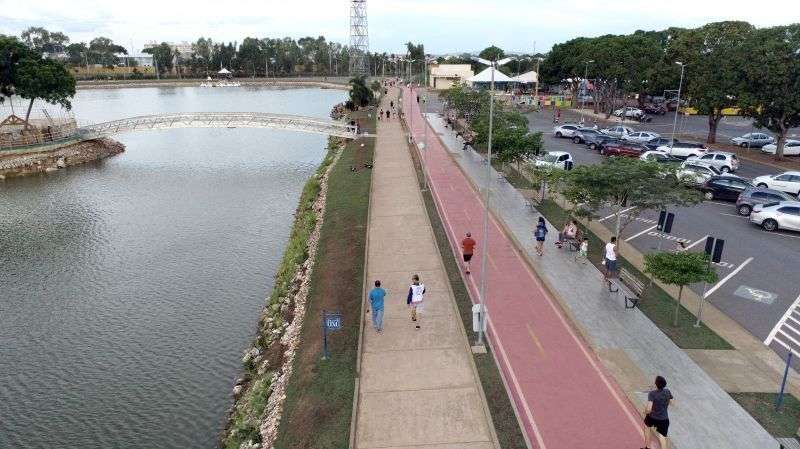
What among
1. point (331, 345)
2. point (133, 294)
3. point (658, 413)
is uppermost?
point (658, 413)

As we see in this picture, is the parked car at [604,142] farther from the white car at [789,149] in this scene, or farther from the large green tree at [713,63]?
the white car at [789,149]

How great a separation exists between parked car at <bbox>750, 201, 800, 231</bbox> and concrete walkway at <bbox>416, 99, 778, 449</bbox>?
11.2 metres

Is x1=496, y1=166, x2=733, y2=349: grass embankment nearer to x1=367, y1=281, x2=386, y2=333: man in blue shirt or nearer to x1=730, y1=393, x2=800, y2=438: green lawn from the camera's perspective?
x1=730, y1=393, x2=800, y2=438: green lawn

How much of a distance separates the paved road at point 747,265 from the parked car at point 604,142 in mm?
14304

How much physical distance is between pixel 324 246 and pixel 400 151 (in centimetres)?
2267

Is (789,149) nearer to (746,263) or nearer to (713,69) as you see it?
(713,69)

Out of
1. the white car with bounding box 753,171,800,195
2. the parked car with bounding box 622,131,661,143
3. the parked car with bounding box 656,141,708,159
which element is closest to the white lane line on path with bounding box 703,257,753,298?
the white car with bounding box 753,171,800,195

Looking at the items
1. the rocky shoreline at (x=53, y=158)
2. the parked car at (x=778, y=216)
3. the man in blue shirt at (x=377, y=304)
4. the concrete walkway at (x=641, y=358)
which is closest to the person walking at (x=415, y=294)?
the man in blue shirt at (x=377, y=304)

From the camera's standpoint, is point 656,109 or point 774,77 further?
point 656,109

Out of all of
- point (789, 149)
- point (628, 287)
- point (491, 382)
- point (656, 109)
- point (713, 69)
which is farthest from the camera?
point (656, 109)

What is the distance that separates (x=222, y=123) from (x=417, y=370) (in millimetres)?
43687

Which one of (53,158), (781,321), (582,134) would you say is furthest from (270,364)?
(53,158)

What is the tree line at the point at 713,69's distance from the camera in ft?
133

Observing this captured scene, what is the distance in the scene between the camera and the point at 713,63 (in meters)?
49.0
